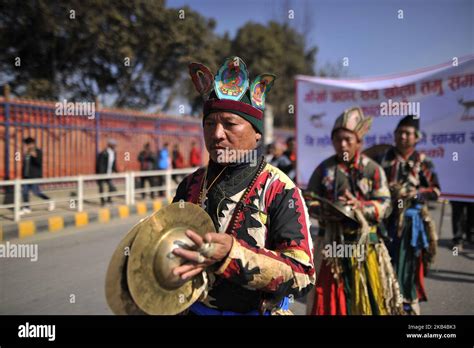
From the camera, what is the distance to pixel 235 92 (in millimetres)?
1668

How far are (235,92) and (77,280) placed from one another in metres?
3.89

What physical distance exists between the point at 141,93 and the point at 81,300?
1800 cm

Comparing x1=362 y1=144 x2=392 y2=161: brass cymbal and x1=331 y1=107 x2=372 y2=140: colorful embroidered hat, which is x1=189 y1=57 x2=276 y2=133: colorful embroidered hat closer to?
x1=331 y1=107 x2=372 y2=140: colorful embroidered hat

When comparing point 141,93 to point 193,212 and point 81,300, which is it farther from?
point 193,212

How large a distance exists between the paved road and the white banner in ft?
3.83

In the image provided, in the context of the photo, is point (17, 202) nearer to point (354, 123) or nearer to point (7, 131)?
point (7, 131)

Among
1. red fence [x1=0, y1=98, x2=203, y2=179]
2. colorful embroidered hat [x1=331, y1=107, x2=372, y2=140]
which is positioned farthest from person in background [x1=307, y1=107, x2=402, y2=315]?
→ red fence [x1=0, y1=98, x2=203, y2=179]

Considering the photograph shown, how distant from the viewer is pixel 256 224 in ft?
5.30

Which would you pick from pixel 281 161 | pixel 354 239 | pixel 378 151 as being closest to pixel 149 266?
pixel 354 239

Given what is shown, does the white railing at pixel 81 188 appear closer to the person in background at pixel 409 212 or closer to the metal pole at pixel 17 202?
the metal pole at pixel 17 202

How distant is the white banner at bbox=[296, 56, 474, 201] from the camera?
5.31 m

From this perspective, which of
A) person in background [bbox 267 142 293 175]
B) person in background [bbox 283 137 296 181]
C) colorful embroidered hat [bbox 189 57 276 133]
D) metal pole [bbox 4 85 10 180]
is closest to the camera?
colorful embroidered hat [bbox 189 57 276 133]
